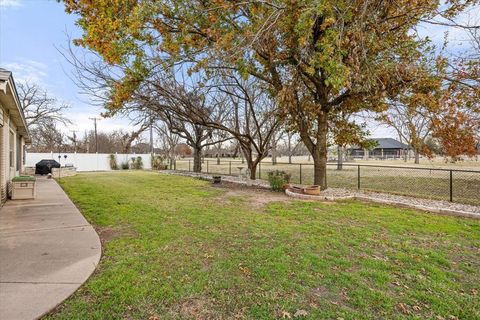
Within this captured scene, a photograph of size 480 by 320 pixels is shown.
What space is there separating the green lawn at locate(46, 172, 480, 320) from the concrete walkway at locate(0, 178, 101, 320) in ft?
0.63

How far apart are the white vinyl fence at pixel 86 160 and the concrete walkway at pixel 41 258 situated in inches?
727

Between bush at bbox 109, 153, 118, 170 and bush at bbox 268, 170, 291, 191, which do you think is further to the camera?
bush at bbox 109, 153, 118, 170

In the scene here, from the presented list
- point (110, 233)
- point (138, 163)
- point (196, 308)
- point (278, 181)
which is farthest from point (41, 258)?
point (138, 163)

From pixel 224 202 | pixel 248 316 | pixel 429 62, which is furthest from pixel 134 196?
pixel 429 62

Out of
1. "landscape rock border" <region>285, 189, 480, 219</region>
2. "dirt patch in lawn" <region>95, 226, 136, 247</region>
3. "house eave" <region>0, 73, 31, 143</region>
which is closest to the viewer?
"dirt patch in lawn" <region>95, 226, 136, 247</region>

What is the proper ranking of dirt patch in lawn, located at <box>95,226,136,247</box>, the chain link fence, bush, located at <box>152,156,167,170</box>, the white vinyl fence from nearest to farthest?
dirt patch in lawn, located at <box>95,226,136,247</box>, the chain link fence, the white vinyl fence, bush, located at <box>152,156,167,170</box>

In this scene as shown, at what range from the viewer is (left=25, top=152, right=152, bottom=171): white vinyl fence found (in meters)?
21.6

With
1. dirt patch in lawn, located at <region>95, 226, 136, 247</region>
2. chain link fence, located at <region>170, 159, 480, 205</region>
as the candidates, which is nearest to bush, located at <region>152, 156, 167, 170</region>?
chain link fence, located at <region>170, 159, 480, 205</region>

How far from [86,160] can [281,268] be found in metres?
24.9

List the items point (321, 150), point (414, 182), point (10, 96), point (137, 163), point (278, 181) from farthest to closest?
1. point (137, 163)
2. point (414, 182)
3. point (278, 181)
4. point (321, 150)
5. point (10, 96)

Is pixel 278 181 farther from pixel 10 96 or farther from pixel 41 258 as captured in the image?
pixel 10 96

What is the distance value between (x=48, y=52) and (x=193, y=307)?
11349mm

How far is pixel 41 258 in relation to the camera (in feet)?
11.7

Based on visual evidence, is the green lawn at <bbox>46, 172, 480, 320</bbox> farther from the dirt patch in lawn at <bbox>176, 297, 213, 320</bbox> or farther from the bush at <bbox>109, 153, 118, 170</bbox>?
the bush at <bbox>109, 153, 118, 170</bbox>
